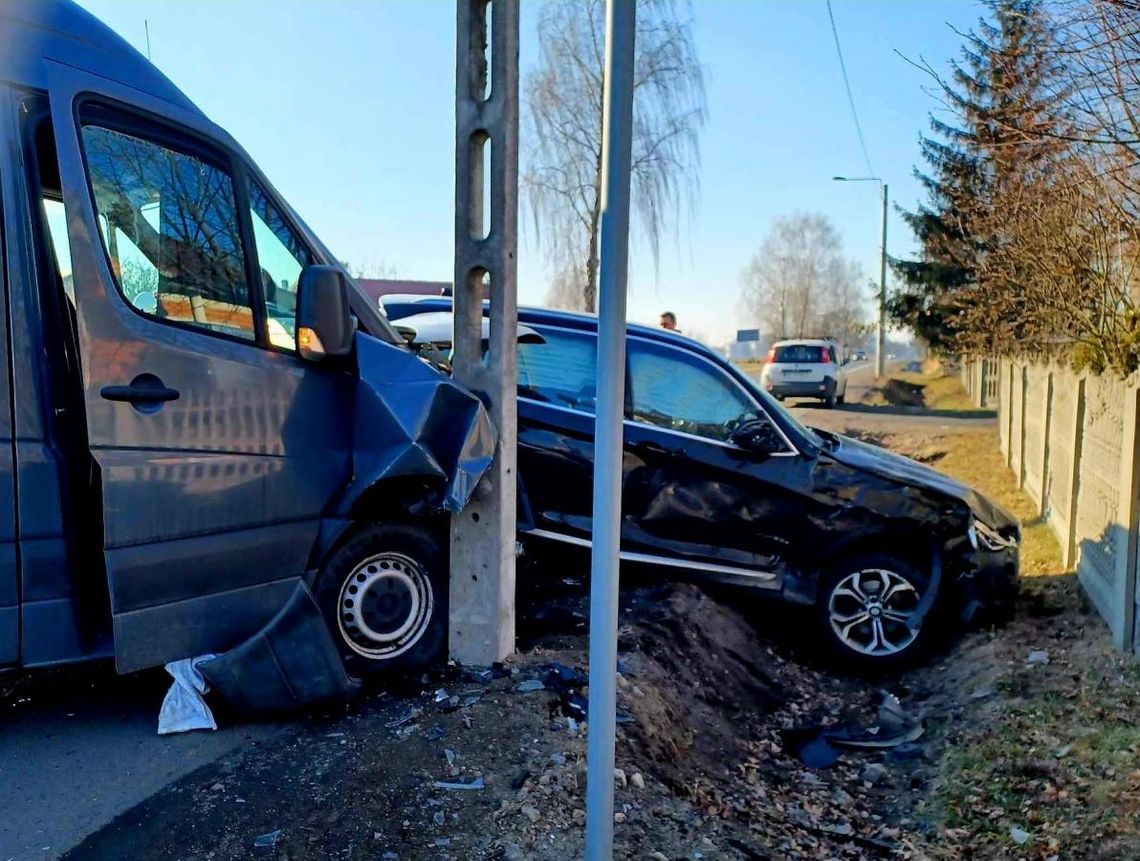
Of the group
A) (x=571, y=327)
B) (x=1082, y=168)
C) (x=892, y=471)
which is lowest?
→ (x=892, y=471)

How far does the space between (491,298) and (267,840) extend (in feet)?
8.16

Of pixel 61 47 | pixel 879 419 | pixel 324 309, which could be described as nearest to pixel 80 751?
pixel 324 309

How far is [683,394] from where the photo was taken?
580 centimetres

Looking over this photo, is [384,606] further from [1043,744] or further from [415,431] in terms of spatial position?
[1043,744]

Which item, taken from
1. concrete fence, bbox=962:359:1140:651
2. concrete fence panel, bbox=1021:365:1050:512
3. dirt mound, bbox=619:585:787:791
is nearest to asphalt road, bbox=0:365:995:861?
dirt mound, bbox=619:585:787:791

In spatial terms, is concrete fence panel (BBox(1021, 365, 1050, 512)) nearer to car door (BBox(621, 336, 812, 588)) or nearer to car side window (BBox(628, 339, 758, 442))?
car door (BBox(621, 336, 812, 588))

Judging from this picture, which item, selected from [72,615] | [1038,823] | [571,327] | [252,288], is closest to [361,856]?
[72,615]

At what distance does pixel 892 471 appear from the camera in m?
5.80

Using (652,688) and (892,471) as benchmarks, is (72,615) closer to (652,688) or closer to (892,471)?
(652,688)

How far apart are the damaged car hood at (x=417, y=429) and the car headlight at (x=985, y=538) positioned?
3448mm

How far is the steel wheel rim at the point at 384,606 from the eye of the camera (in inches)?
167

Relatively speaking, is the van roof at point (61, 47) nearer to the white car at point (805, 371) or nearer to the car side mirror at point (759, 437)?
the car side mirror at point (759, 437)

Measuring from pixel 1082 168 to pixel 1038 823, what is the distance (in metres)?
6.03

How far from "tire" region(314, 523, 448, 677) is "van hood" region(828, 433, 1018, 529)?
2.83m
